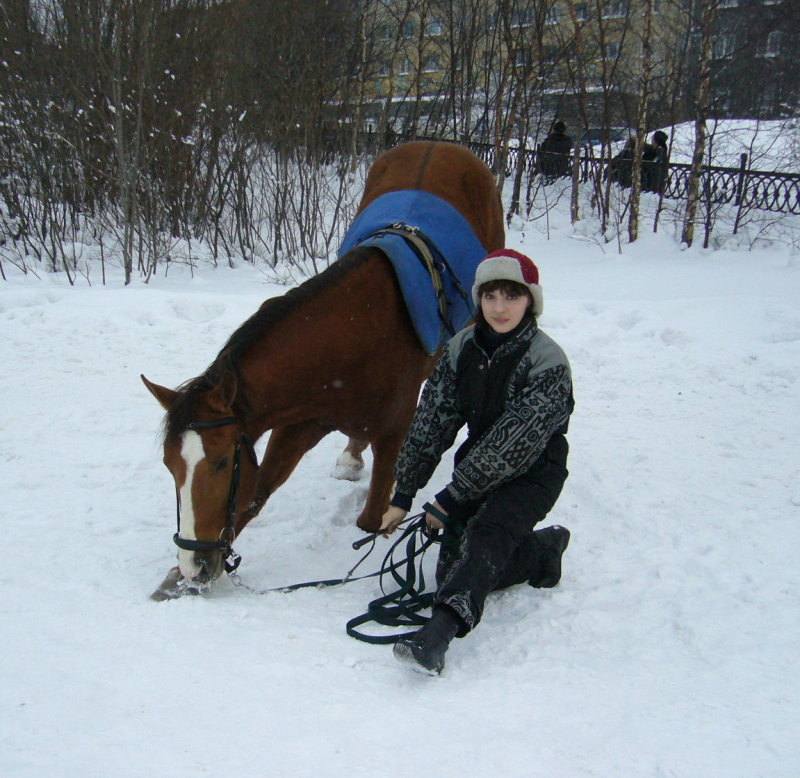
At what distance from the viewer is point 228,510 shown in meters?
2.56

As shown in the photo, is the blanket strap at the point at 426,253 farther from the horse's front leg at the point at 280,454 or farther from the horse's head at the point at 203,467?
the horse's head at the point at 203,467

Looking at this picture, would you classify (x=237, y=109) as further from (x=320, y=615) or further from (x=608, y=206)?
(x=320, y=615)

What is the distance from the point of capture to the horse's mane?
245cm

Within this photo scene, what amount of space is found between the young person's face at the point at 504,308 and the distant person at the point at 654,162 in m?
11.2

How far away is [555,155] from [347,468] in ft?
36.9

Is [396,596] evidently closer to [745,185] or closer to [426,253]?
[426,253]

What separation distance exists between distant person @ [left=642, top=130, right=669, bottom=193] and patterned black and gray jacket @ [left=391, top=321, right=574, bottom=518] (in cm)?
1119

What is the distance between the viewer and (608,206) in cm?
1136

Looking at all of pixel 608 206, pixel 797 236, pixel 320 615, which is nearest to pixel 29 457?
pixel 320 615

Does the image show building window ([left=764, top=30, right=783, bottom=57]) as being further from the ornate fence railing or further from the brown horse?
the brown horse

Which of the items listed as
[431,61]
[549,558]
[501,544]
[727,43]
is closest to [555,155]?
[727,43]

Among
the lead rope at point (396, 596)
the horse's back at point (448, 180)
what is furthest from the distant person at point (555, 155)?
the lead rope at point (396, 596)

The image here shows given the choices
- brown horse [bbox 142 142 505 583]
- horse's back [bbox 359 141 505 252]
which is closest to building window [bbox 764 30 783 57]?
horse's back [bbox 359 141 505 252]

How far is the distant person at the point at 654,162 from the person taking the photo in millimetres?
12695
